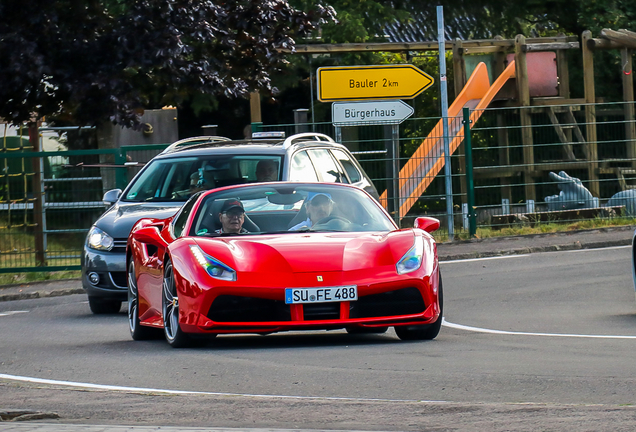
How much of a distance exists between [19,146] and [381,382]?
19.0m

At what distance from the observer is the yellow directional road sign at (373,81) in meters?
20.8

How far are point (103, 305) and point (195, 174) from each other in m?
1.67

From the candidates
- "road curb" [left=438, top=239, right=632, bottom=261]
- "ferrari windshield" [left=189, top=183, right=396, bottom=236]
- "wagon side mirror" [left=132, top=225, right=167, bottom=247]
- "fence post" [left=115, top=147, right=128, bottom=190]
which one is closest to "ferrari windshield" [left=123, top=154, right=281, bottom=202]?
"wagon side mirror" [left=132, top=225, right=167, bottom=247]

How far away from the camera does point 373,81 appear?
68.2 ft

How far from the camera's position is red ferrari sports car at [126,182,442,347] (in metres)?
8.95

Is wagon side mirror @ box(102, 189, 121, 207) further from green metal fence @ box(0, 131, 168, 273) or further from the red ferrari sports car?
green metal fence @ box(0, 131, 168, 273)

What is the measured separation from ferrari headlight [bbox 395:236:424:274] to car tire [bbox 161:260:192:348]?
5.28 ft

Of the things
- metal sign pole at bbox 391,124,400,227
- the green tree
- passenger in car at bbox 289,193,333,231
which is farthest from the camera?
metal sign pole at bbox 391,124,400,227

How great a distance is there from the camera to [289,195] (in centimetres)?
1011

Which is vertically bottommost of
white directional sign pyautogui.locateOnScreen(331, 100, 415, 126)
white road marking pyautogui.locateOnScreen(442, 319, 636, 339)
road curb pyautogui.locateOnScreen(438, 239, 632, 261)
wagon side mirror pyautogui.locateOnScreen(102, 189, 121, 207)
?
white road marking pyautogui.locateOnScreen(442, 319, 636, 339)

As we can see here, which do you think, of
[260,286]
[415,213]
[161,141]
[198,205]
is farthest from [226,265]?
[161,141]

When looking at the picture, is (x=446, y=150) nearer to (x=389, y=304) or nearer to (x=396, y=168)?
(x=396, y=168)

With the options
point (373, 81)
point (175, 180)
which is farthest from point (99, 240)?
point (373, 81)

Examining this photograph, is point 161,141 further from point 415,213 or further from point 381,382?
point 381,382
